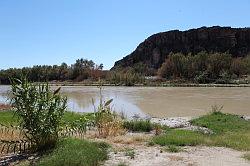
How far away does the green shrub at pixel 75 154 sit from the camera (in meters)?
9.03

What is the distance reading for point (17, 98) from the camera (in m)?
10.6

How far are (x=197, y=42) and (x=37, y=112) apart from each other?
15177 centimetres

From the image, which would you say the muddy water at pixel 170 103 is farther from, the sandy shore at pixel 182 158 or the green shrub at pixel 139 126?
the sandy shore at pixel 182 158

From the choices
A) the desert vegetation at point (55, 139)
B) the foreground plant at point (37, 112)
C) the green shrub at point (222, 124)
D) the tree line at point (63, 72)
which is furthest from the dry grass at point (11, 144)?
the tree line at point (63, 72)

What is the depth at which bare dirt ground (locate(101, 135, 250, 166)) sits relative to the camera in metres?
9.55

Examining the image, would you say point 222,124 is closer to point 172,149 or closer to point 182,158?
point 172,149

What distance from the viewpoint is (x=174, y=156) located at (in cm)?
1028

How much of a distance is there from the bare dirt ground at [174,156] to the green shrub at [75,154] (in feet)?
0.87

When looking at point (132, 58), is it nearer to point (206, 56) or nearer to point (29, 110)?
point (206, 56)

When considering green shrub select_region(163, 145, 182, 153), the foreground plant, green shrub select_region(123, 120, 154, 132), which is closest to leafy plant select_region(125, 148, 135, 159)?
green shrub select_region(163, 145, 182, 153)

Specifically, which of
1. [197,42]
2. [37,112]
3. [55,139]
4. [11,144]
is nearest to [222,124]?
[55,139]

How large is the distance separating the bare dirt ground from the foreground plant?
1.50 meters

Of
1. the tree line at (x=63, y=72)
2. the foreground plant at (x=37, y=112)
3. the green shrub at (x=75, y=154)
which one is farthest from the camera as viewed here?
the tree line at (x=63, y=72)

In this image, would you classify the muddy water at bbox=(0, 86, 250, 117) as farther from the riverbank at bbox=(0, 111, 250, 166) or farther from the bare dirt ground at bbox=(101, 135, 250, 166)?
the bare dirt ground at bbox=(101, 135, 250, 166)
